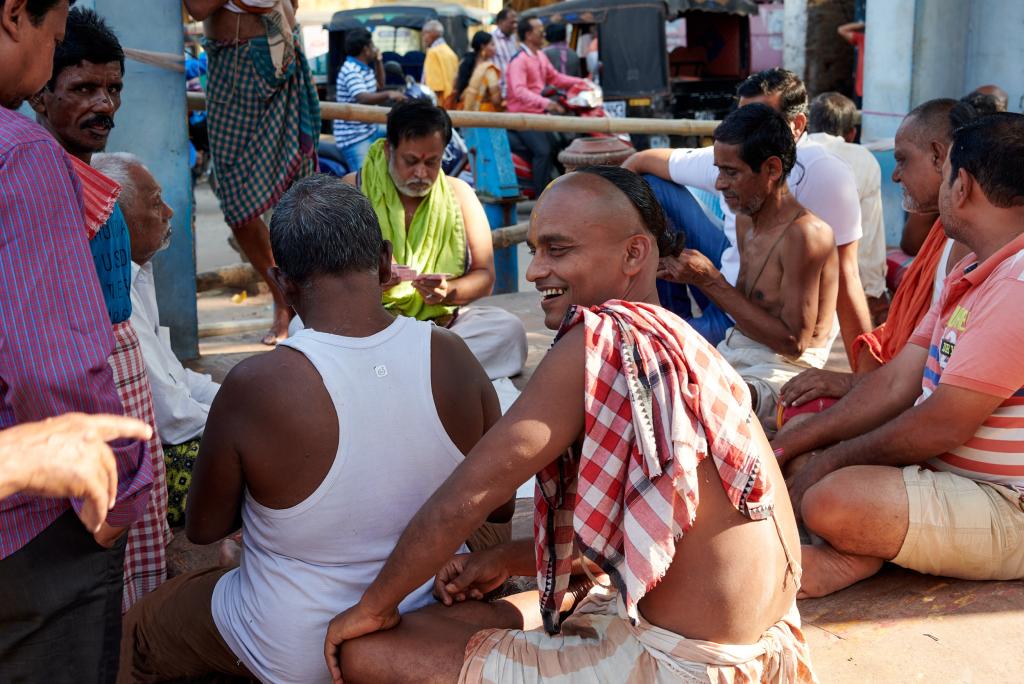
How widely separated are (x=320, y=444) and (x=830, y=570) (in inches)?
59.7

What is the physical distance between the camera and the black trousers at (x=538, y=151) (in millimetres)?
11672

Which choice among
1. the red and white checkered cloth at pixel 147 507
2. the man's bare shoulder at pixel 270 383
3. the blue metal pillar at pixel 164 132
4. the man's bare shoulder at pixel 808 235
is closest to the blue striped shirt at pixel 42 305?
the man's bare shoulder at pixel 270 383

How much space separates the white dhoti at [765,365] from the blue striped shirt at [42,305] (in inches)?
98.9

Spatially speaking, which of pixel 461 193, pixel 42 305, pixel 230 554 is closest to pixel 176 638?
pixel 230 554

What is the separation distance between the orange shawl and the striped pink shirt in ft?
→ 1.68

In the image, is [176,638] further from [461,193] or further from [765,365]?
[461,193]

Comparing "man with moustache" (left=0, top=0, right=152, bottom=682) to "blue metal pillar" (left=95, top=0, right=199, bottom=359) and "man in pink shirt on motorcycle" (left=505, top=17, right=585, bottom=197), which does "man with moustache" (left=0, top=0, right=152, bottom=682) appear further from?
"man in pink shirt on motorcycle" (left=505, top=17, right=585, bottom=197)

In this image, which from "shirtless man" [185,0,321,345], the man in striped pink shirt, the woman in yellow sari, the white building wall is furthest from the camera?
the woman in yellow sari

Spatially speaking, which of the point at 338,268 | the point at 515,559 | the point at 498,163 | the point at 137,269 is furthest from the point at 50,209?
the point at 498,163

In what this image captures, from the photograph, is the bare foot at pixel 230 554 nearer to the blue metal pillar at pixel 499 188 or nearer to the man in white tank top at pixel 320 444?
the man in white tank top at pixel 320 444

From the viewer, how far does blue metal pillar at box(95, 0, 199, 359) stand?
4.72 meters

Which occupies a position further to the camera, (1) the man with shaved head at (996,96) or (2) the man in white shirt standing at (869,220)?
(2) the man in white shirt standing at (869,220)

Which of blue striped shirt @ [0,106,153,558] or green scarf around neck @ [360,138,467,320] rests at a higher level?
blue striped shirt @ [0,106,153,558]

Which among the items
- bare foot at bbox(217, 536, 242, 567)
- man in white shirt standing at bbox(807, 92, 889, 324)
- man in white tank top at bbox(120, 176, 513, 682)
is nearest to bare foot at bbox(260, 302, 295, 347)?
bare foot at bbox(217, 536, 242, 567)
